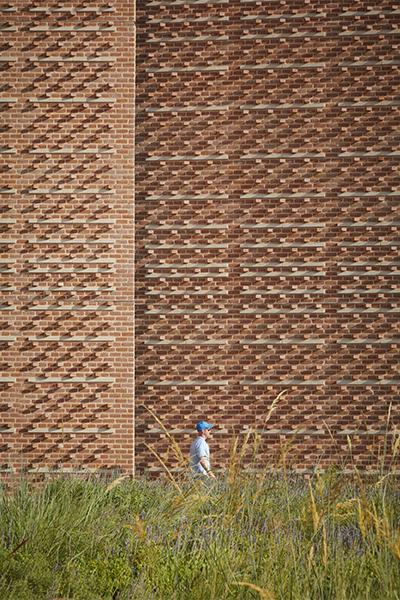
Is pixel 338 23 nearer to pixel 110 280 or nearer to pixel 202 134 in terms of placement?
pixel 202 134

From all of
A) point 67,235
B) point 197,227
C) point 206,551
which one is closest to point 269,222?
point 197,227

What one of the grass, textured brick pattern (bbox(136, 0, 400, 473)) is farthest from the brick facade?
the grass

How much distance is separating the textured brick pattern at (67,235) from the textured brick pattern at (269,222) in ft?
1.18

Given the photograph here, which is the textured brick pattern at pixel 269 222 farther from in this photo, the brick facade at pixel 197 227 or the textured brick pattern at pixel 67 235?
the textured brick pattern at pixel 67 235

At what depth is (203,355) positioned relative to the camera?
15.0m

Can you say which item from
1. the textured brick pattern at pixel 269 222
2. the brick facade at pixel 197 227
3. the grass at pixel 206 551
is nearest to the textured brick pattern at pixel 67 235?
the brick facade at pixel 197 227

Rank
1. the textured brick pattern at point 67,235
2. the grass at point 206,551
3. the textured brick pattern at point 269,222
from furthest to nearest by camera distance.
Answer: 1. the textured brick pattern at point 67,235
2. the textured brick pattern at point 269,222
3. the grass at point 206,551

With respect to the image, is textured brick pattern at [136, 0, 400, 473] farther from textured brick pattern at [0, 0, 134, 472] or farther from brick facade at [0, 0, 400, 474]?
textured brick pattern at [0, 0, 134, 472]

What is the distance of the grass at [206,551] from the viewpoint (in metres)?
5.54

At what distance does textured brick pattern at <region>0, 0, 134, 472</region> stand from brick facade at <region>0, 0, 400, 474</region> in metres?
0.03

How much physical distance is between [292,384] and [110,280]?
10.3 ft

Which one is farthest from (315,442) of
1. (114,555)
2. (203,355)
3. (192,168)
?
(114,555)

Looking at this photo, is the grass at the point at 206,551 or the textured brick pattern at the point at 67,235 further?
the textured brick pattern at the point at 67,235

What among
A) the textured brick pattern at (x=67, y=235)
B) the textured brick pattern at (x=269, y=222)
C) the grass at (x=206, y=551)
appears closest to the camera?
the grass at (x=206, y=551)
